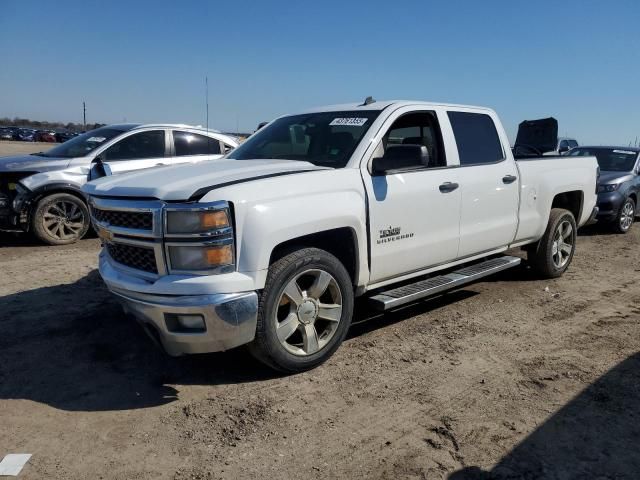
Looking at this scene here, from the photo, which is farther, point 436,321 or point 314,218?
point 436,321

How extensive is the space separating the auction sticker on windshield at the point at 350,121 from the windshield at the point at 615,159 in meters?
8.86

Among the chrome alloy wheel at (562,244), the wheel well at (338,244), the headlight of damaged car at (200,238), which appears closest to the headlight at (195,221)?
the headlight of damaged car at (200,238)

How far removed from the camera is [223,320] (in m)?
3.30

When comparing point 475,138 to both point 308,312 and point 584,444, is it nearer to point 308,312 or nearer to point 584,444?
point 308,312

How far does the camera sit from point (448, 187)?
470 centimetres

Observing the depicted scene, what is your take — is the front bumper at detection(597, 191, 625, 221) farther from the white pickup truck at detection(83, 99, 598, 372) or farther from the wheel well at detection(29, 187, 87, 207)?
the wheel well at detection(29, 187, 87, 207)

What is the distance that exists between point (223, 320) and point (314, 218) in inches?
37.3

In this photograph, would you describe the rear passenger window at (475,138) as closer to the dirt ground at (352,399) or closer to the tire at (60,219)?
the dirt ground at (352,399)

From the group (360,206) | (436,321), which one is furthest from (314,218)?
(436,321)

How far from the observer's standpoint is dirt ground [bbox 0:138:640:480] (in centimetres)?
285

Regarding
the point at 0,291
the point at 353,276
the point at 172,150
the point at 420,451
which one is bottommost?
the point at 420,451

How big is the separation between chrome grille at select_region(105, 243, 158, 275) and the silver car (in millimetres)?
4224

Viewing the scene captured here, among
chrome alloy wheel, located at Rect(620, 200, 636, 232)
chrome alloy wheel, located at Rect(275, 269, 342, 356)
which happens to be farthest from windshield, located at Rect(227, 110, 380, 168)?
chrome alloy wheel, located at Rect(620, 200, 636, 232)

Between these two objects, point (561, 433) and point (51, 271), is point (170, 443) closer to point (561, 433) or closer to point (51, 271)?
point (561, 433)
